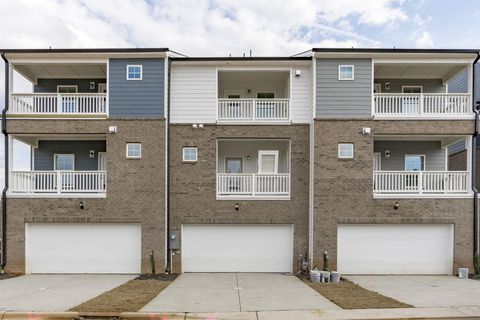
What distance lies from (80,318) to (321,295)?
20.5 feet

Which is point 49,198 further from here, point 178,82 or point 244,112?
point 244,112

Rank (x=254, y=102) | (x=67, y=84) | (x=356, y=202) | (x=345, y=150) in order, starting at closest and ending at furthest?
(x=356, y=202) → (x=345, y=150) → (x=254, y=102) → (x=67, y=84)

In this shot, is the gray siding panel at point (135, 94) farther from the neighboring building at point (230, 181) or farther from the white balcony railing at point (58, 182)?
the white balcony railing at point (58, 182)

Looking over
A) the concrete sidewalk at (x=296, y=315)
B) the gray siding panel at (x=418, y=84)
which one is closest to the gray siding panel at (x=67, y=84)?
the concrete sidewalk at (x=296, y=315)

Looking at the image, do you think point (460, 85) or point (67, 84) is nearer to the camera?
point (67, 84)

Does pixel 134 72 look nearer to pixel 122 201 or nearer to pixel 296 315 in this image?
pixel 122 201

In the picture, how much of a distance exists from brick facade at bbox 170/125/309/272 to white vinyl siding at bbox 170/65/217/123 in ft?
1.50

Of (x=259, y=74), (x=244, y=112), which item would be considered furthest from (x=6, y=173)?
(x=259, y=74)

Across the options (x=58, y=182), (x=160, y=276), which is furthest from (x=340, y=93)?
(x=58, y=182)

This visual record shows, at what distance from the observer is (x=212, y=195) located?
1312 centimetres

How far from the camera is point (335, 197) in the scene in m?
12.8

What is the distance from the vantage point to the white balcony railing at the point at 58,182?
13000 mm

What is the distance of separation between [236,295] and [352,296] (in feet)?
10.7

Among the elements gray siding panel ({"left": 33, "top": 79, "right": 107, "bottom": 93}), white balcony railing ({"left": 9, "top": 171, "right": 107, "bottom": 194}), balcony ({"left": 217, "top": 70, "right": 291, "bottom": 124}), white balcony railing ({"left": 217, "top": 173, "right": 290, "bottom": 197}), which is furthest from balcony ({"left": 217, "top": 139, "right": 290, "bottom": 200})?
gray siding panel ({"left": 33, "top": 79, "right": 107, "bottom": 93})
